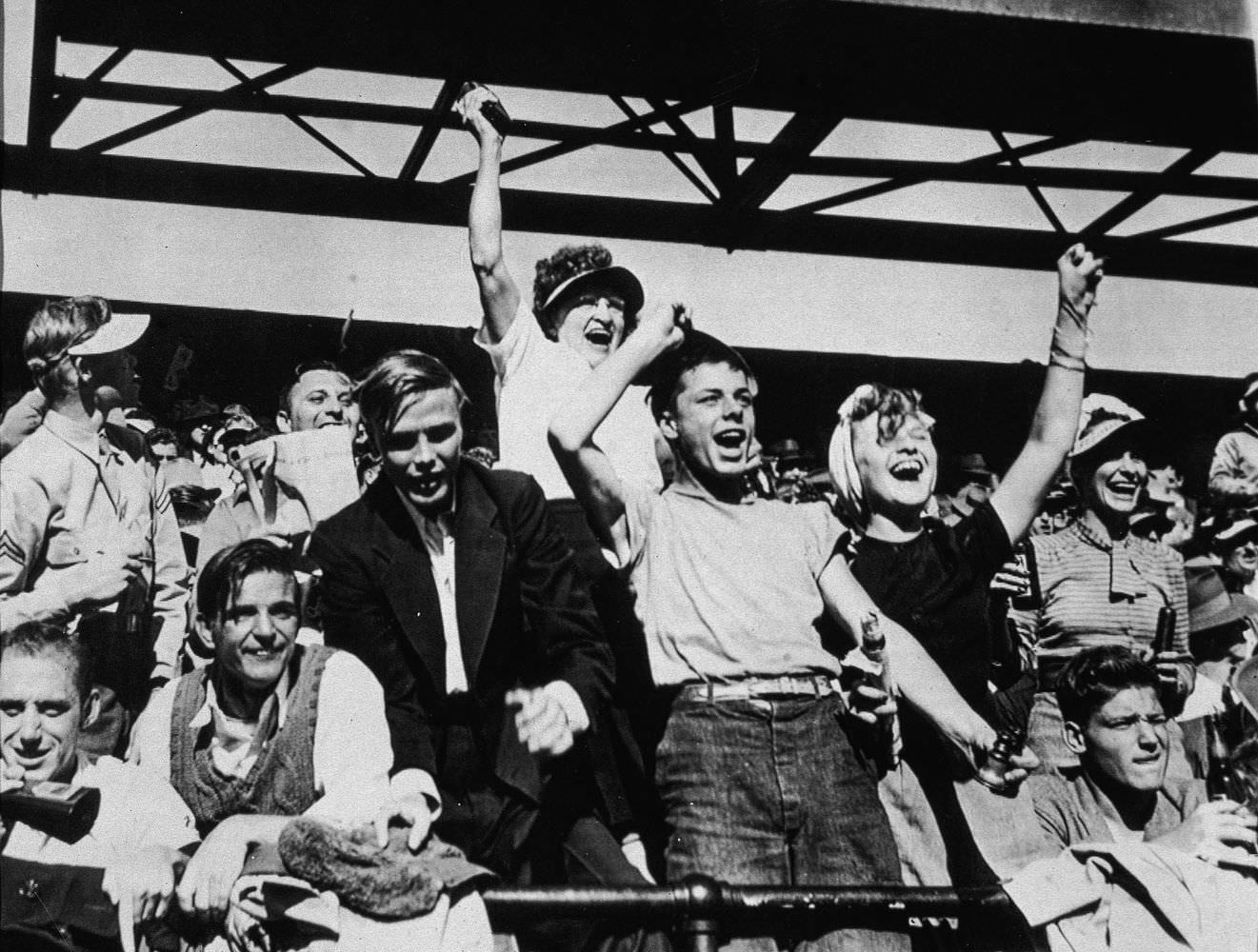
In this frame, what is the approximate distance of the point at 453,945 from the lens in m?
2.44

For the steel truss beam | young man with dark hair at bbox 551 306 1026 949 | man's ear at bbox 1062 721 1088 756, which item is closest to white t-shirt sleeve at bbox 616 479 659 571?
young man with dark hair at bbox 551 306 1026 949

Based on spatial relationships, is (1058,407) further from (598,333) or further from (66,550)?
(66,550)

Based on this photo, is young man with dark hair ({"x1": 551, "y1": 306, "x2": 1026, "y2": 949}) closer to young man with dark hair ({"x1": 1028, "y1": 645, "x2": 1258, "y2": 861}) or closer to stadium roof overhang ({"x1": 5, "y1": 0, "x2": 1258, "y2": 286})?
young man with dark hair ({"x1": 1028, "y1": 645, "x2": 1258, "y2": 861})

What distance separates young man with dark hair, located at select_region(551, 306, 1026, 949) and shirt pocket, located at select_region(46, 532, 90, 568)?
1368 millimetres

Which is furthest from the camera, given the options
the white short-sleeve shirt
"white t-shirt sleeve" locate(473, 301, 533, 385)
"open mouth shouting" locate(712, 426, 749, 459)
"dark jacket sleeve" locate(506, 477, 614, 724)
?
"white t-shirt sleeve" locate(473, 301, 533, 385)

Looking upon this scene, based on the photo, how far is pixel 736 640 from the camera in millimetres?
2922

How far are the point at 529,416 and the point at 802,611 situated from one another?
3.04 feet

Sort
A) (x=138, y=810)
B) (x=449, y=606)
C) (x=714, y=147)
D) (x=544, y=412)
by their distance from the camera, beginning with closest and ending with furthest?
1. (x=138, y=810)
2. (x=449, y=606)
3. (x=544, y=412)
4. (x=714, y=147)

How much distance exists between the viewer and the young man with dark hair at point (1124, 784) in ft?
9.98

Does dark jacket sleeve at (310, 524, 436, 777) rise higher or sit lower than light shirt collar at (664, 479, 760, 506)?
lower

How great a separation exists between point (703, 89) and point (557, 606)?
275cm

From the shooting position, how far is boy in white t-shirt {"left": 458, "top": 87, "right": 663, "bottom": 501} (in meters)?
3.40

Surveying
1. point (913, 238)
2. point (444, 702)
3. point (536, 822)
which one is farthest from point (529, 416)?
point (913, 238)

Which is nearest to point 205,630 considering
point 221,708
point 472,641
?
point 221,708
